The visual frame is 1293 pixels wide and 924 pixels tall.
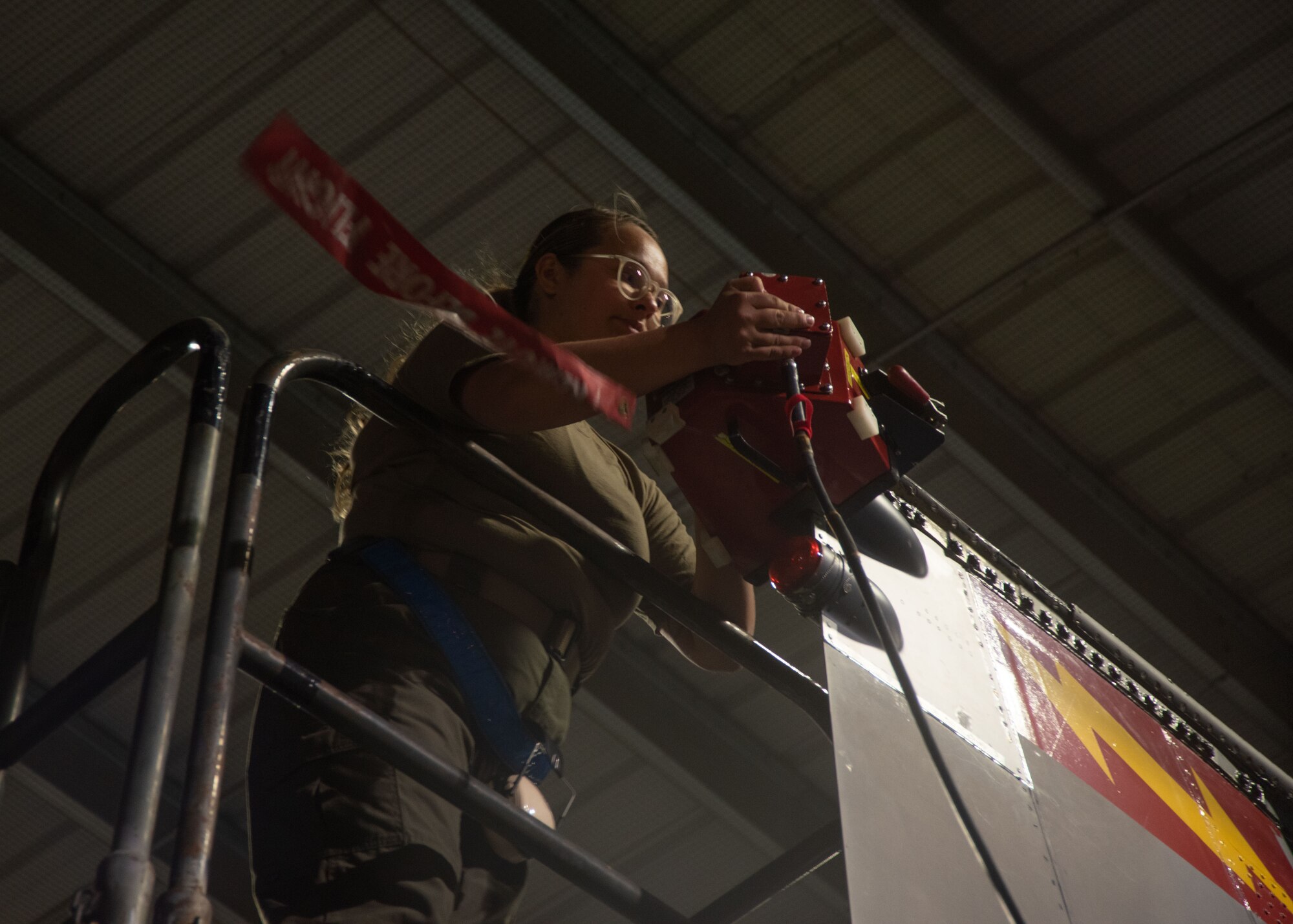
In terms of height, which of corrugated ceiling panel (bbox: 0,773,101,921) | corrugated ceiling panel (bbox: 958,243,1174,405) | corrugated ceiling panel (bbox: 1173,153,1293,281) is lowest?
corrugated ceiling panel (bbox: 0,773,101,921)

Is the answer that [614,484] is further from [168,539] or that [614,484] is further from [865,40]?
[865,40]

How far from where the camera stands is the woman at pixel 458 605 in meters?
1.30

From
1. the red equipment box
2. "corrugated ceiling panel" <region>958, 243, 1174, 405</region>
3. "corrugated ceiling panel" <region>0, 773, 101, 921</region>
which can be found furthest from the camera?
"corrugated ceiling panel" <region>0, 773, 101, 921</region>

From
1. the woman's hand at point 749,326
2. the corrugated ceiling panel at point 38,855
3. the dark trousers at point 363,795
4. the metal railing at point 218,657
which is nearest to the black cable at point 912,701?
the woman's hand at point 749,326

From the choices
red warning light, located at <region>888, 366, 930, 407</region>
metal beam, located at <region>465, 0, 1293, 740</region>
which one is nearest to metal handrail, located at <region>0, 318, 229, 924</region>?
red warning light, located at <region>888, 366, 930, 407</region>

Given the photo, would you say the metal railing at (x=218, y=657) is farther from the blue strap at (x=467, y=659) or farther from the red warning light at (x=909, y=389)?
the red warning light at (x=909, y=389)

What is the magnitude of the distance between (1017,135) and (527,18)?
1595 millimetres

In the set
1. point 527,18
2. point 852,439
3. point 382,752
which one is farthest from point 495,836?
point 527,18

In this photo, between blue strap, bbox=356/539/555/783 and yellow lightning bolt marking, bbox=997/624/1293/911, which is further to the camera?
yellow lightning bolt marking, bbox=997/624/1293/911

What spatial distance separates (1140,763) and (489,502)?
3.24ft

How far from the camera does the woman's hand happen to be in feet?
4.94

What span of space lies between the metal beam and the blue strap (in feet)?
9.64

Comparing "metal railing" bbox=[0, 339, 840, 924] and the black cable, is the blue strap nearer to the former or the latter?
"metal railing" bbox=[0, 339, 840, 924]

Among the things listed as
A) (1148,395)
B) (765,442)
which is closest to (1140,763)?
(765,442)
